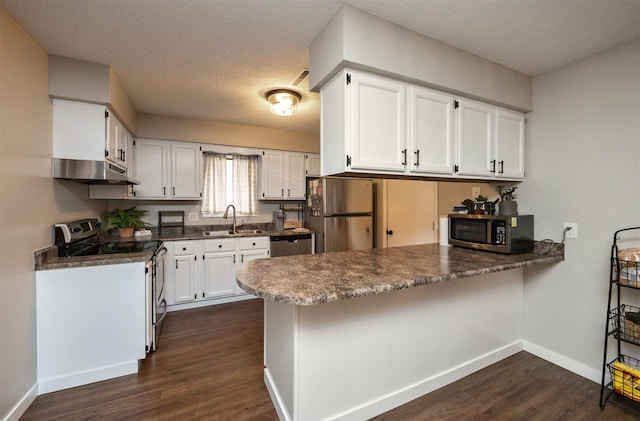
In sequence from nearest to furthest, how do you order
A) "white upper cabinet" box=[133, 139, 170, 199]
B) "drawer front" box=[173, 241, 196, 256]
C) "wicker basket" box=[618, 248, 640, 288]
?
"wicker basket" box=[618, 248, 640, 288] → "drawer front" box=[173, 241, 196, 256] → "white upper cabinet" box=[133, 139, 170, 199]

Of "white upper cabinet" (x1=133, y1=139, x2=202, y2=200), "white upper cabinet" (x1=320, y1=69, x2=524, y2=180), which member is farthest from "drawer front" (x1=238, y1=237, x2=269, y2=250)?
"white upper cabinet" (x1=320, y1=69, x2=524, y2=180)

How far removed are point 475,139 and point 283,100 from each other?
1.79m

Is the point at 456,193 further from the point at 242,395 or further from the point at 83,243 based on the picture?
the point at 83,243

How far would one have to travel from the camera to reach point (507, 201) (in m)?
2.31

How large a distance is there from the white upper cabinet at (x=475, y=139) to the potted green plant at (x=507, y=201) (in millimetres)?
297

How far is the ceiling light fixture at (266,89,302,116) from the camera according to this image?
9.05 ft

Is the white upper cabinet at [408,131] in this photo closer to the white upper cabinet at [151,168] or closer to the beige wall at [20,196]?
the beige wall at [20,196]

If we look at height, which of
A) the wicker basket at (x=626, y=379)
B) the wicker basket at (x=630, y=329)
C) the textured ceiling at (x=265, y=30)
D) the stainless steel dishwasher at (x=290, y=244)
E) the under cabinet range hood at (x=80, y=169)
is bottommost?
the wicker basket at (x=626, y=379)

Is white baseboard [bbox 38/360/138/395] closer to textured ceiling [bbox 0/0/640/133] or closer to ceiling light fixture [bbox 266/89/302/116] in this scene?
textured ceiling [bbox 0/0/640/133]

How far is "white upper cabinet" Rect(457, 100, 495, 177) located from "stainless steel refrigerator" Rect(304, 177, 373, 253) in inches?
72.2

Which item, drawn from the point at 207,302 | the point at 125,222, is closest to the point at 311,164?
the point at 207,302

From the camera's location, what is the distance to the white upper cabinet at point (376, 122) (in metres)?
1.66

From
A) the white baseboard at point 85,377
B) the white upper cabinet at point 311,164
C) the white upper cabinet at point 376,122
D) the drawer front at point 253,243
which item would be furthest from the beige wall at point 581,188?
the white baseboard at point 85,377

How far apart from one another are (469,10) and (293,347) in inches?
84.3
